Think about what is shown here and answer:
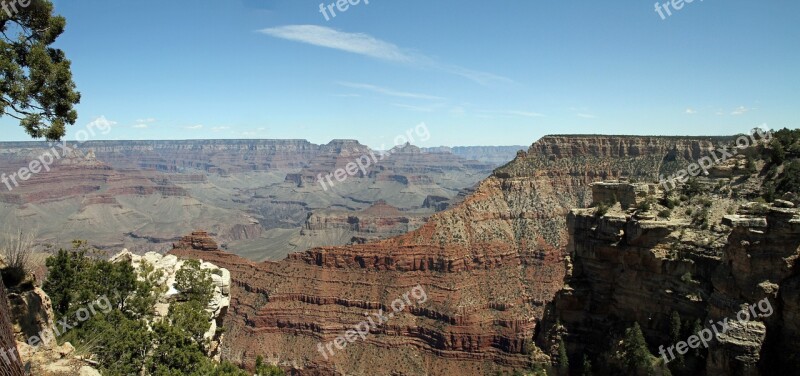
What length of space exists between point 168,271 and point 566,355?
26.7 m

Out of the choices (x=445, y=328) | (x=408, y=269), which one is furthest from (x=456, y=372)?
(x=408, y=269)

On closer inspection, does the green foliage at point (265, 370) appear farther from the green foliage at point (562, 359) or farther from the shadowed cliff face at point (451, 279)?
the shadowed cliff face at point (451, 279)

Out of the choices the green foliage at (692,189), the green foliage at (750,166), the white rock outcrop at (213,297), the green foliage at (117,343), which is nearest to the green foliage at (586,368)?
the green foliage at (692,189)

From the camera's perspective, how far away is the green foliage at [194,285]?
2956cm

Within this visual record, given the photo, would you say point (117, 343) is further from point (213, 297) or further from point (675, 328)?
point (675, 328)

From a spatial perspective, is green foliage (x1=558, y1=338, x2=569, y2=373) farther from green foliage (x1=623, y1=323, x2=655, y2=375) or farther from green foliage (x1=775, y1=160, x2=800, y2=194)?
A: green foliage (x1=775, y1=160, x2=800, y2=194)

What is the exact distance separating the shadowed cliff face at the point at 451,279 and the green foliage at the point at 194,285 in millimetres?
47105

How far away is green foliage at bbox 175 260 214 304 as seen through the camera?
29.6 metres

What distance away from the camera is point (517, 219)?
100750 millimetres

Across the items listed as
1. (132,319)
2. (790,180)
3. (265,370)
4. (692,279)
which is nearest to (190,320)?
(132,319)

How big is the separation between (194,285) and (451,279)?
60.6 m

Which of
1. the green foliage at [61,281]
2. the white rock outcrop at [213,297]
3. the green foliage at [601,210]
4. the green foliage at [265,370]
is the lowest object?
the green foliage at [265,370]

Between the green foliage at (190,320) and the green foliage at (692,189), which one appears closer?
the green foliage at (190,320)

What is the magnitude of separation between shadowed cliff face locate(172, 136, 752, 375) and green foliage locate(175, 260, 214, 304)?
47.1m
